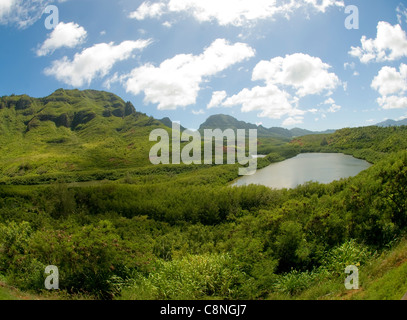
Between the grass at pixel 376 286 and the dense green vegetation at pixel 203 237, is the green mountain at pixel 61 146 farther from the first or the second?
the grass at pixel 376 286

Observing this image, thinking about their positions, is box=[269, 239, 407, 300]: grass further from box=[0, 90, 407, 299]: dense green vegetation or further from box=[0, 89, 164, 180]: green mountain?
box=[0, 89, 164, 180]: green mountain

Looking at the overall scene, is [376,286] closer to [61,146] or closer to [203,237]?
[203,237]

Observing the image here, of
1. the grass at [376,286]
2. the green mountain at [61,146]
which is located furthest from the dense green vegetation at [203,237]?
the green mountain at [61,146]

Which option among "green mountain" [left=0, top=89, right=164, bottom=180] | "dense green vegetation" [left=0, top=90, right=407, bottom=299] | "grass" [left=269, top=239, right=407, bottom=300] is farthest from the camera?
"green mountain" [left=0, top=89, right=164, bottom=180]

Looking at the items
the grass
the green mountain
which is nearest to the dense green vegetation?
the grass

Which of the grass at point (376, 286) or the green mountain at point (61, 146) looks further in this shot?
the green mountain at point (61, 146)

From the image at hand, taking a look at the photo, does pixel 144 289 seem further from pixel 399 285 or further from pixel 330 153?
pixel 330 153

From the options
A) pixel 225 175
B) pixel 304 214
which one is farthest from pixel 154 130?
pixel 304 214

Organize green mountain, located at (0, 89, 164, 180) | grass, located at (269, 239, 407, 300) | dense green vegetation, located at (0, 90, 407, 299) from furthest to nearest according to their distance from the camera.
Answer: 1. green mountain, located at (0, 89, 164, 180)
2. dense green vegetation, located at (0, 90, 407, 299)
3. grass, located at (269, 239, 407, 300)

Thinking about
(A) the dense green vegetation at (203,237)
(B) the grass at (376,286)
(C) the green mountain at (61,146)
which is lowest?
(A) the dense green vegetation at (203,237)

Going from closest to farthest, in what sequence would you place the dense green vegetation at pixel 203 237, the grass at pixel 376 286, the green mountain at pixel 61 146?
the grass at pixel 376 286 → the dense green vegetation at pixel 203 237 → the green mountain at pixel 61 146

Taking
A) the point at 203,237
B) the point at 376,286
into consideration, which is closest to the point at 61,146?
the point at 203,237

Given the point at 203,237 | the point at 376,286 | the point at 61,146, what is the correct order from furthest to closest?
the point at 61,146 < the point at 203,237 < the point at 376,286

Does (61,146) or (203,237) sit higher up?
(61,146)
